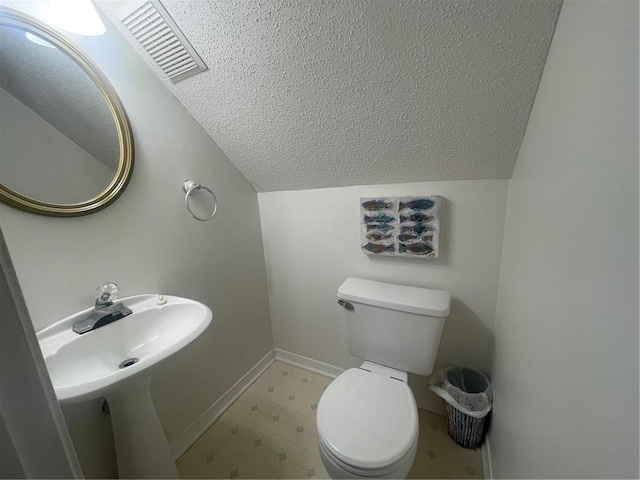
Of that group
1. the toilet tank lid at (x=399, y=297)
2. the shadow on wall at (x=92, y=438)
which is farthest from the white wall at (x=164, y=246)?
the toilet tank lid at (x=399, y=297)

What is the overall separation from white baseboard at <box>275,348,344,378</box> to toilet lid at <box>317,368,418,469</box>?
23.9 inches

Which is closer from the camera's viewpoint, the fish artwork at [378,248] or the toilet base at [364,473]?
the toilet base at [364,473]

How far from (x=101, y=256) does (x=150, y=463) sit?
0.79m

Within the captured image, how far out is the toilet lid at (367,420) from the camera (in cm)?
76

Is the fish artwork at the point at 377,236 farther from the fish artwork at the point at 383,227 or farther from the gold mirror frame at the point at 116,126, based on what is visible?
the gold mirror frame at the point at 116,126

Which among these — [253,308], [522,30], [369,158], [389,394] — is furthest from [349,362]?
[522,30]

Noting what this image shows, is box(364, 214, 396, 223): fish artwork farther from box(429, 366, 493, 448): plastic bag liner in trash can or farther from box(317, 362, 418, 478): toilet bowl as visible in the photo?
box(429, 366, 493, 448): plastic bag liner in trash can

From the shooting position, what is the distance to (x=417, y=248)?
1.18 meters

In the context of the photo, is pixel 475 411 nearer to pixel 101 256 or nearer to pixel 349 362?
pixel 349 362

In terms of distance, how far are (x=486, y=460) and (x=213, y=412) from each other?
4.60ft

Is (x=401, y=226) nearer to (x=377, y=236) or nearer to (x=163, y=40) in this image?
(x=377, y=236)

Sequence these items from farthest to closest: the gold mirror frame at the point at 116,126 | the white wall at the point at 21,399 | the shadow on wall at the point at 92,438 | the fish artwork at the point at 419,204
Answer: the fish artwork at the point at 419,204, the shadow on wall at the point at 92,438, the gold mirror frame at the point at 116,126, the white wall at the point at 21,399

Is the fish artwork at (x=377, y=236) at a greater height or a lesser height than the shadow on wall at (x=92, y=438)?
greater

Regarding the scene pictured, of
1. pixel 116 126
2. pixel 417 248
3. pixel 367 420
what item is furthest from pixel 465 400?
pixel 116 126
